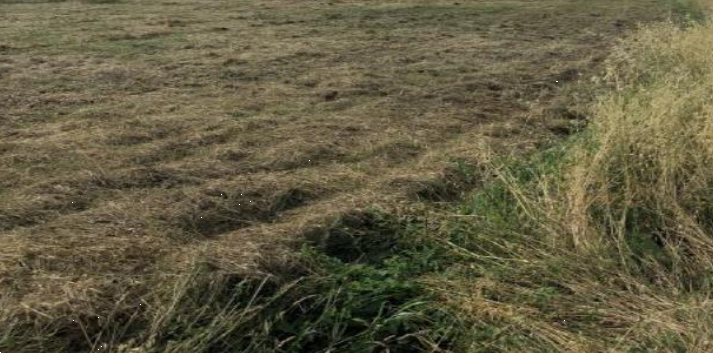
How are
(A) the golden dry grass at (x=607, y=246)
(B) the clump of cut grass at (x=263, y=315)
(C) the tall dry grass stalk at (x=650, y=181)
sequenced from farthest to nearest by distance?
(C) the tall dry grass stalk at (x=650, y=181)
(A) the golden dry grass at (x=607, y=246)
(B) the clump of cut grass at (x=263, y=315)

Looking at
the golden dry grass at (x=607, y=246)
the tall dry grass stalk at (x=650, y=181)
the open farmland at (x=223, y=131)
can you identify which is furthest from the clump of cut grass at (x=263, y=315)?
the tall dry grass stalk at (x=650, y=181)

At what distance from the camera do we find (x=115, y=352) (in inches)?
119

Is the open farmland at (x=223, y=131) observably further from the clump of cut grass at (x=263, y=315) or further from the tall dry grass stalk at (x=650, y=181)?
the tall dry grass stalk at (x=650, y=181)

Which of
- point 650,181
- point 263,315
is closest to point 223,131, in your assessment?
point 263,315

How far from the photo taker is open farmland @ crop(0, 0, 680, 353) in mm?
3783

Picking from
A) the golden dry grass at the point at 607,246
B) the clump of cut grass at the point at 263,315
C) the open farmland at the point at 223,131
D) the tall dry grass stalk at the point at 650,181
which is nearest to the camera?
the clump of cut grass at the point at 263,315

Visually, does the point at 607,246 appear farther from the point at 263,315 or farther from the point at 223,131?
the point at 223,131

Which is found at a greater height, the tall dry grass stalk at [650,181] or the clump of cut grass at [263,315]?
the tall dry grass stalk at [650,181]

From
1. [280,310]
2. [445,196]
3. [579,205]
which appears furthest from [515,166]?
[280,310]

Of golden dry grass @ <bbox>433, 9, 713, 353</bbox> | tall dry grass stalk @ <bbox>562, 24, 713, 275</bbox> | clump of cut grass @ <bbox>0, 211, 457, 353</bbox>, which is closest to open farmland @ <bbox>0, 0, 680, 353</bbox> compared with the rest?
clump of cut grass @ <bbox>0, 211, 457, 353</bbox>

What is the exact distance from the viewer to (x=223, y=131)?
6242 millimetres

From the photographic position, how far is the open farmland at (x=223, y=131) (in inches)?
149

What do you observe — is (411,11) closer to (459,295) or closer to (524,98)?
(524,98)

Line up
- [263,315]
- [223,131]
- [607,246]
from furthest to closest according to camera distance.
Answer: [223,131] < [607,246] < [263,315]
